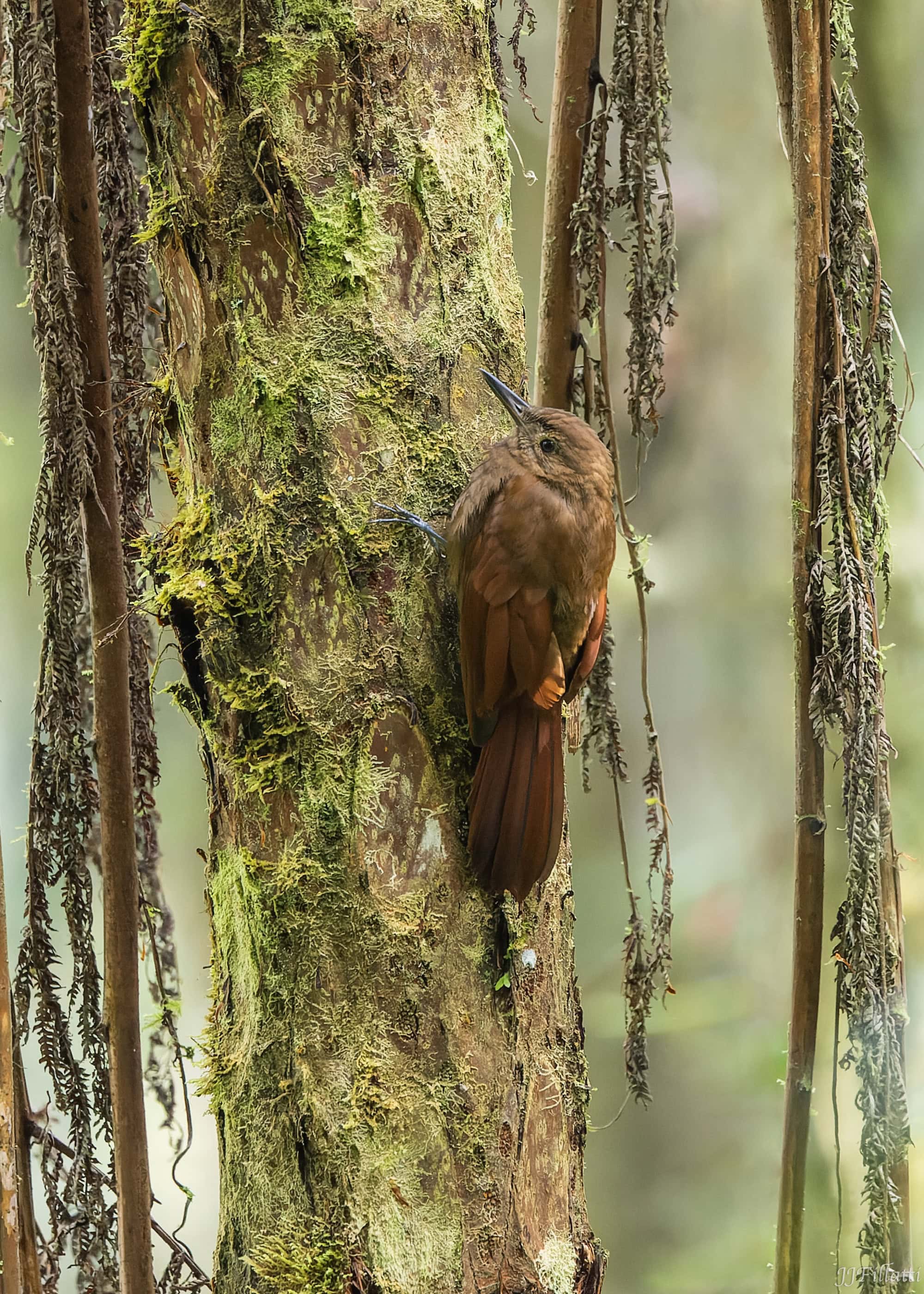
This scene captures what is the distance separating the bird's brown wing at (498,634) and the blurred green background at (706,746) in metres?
1.52

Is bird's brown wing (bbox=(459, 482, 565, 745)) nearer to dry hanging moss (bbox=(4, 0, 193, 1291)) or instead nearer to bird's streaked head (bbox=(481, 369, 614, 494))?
bird's streaked head (bbox=(481, 369, 614, 494))

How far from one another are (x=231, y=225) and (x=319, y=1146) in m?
1.04

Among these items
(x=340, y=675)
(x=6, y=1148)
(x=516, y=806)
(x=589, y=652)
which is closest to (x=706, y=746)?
(x=589, y=652)

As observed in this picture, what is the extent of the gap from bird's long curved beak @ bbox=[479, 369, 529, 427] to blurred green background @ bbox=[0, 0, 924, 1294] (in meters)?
1.50

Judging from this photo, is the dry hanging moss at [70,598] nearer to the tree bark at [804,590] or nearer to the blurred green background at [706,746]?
the tree bark at [804,590]

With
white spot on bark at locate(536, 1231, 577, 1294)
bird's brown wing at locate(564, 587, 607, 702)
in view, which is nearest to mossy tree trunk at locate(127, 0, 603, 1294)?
white spot on bark at locate(536, 1231, 577, 1294)

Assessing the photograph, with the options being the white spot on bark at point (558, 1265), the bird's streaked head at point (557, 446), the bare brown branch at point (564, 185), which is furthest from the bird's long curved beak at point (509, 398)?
the white spot on bark at point (558, 1265)

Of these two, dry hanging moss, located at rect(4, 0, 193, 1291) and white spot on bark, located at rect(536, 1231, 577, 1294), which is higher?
dry hanging moss, located at rect(4, 0, 193, 1291)

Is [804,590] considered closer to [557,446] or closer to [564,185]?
[557,446]

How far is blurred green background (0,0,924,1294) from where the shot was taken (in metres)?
2.79

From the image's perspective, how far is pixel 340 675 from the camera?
1.22 m

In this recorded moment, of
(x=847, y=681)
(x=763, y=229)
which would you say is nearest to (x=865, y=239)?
(x=847, y=681)

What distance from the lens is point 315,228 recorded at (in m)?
1.23

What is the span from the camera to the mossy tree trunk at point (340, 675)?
1.19 metres
